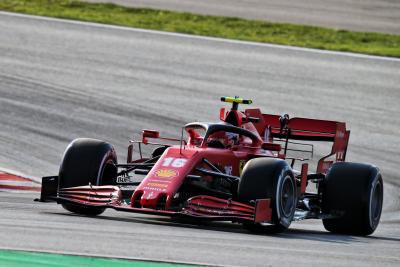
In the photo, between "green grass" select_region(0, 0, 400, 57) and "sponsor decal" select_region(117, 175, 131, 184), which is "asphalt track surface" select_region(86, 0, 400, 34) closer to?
"green grass" select_region(0, 0, 400, 57)

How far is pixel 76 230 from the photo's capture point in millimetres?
9383

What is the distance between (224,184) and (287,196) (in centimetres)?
86

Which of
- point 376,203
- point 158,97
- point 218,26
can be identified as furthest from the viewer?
point 218,26

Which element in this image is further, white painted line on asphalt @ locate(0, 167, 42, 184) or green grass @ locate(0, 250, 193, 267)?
white painted line on asphalt @ locate(0, 167, 42, 184)

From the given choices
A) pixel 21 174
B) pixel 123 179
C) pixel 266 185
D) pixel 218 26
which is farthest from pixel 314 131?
pixel 218 26

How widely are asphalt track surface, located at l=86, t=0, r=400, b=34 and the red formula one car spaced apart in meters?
15.3

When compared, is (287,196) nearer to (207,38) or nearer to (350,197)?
(350,197)

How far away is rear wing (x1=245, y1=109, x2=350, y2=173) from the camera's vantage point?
12.9 m

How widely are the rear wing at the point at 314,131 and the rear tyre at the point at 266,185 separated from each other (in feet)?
7.21

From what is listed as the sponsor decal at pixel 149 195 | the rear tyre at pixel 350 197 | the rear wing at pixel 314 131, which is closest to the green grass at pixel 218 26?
the rear wing at pixel 314 131

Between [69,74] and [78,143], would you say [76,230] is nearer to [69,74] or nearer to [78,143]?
[78,143]

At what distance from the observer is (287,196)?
10.9m

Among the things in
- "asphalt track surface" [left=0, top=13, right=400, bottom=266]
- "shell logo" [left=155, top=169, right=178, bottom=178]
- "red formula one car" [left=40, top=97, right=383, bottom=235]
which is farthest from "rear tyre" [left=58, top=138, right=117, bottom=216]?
"shell logo" [left=155, top=169, right=178, bottom=178]

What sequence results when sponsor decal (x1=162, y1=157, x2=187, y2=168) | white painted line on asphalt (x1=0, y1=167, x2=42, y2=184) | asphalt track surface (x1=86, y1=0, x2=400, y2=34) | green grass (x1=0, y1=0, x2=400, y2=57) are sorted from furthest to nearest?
asphalt track surface (x1=86, y1=0, x2=400, y2=34) → green grass (x1=0, y1=0, x2=400, y2=57) → white painted line on asphalt (x1=0, y1=167, x2=42, y2=184) → sponsor decal (x1=162, y1=157, x2=187, y2=168)
